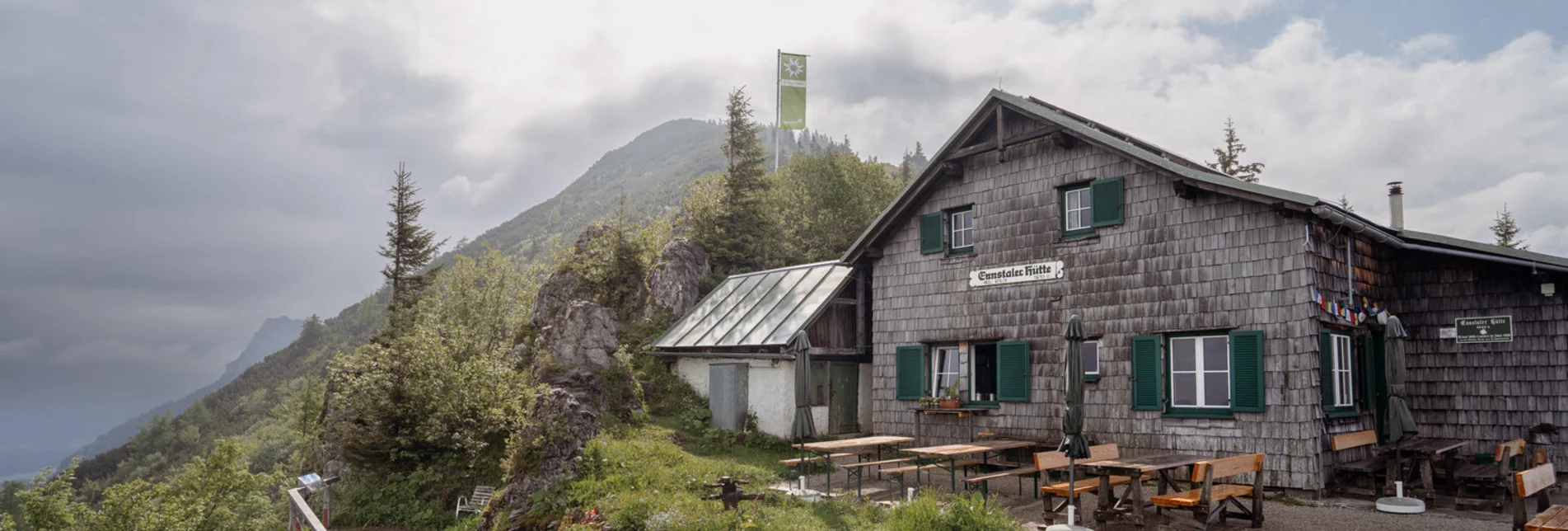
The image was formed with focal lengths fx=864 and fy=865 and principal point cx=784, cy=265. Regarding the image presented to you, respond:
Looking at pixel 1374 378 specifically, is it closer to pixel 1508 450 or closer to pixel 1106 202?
pixel 1508 450

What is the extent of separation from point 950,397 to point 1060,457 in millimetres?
5600

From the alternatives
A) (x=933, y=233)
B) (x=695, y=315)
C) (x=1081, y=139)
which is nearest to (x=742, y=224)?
(x=695, y=315)

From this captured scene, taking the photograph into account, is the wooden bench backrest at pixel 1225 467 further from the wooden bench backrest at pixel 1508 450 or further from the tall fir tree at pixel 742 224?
the tall fir tree at pixel 742 224

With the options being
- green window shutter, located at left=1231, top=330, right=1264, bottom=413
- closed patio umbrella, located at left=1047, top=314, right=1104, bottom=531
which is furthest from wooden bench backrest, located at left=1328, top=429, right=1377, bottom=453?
closed patio umbrella, located at left=1047, top=314, right=1104, bottom=531

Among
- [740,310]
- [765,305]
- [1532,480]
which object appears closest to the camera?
[1532,480]

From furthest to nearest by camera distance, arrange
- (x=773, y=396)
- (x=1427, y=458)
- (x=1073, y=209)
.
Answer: (x=773, y=396)
(x=1073, y=209)
(x=1427, y=458)

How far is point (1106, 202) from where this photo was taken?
44.9ft

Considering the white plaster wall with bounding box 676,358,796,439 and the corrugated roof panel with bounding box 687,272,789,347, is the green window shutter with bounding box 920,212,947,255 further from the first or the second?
the corrugated roof panel with bounding box 687,272,789,347

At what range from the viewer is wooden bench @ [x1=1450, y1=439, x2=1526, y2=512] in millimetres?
10094

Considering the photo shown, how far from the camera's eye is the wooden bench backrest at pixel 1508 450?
1004 centimetres

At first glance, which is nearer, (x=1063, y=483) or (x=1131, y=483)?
(x=1131, y=483)

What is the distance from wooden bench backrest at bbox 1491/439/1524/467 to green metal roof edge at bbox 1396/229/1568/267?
285 centimetres

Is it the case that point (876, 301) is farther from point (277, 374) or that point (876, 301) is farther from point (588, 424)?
point (277, 374)

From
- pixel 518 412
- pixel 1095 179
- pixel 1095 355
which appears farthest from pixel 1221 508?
pixel 518 412
